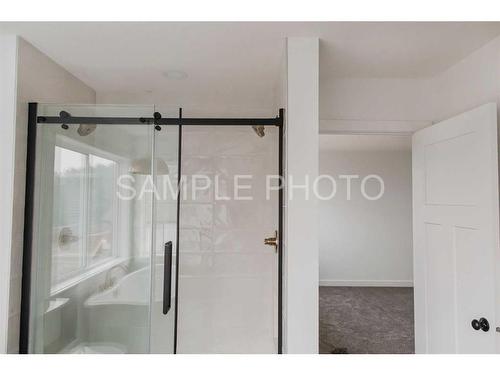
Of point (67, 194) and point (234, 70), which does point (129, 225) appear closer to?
point (67, 194)

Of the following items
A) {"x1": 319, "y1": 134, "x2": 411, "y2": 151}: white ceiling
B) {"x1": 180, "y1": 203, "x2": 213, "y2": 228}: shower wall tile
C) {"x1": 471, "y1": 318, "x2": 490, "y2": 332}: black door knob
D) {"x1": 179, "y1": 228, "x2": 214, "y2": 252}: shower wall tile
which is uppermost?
{"x1": 319, "y1": 134, "x2": 411, "y2": 151}: white ceiling

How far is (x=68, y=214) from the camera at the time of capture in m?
1.81

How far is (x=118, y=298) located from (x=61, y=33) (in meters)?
1.43

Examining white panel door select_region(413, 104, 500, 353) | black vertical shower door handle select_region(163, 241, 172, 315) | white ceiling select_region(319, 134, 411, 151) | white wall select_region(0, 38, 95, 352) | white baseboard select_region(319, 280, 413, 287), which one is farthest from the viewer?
white baseboard select_region(319, 280, 413, 287)

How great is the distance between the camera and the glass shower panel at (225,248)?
2523mm

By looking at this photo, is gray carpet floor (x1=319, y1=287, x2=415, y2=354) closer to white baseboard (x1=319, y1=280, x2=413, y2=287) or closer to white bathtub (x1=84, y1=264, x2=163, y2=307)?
white baseboard (x1=319, y1=280, x2=413, y2=287)

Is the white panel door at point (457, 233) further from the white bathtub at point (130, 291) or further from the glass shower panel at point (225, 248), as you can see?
the white bathtub at point (130, 291)

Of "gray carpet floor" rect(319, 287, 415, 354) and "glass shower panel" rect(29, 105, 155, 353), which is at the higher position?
"glass shower panel" rect(29, 105, 155, 353)

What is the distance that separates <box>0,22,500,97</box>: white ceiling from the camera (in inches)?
63.1

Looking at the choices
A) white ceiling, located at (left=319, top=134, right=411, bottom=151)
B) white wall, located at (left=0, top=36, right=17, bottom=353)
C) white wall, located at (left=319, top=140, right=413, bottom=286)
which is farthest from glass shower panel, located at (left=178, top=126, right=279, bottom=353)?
white wall, located at (left=319, top=140, right=413, bottom=286)

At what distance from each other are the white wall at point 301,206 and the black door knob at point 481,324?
0.83 meters

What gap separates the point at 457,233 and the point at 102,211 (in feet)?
Answer: 6.48

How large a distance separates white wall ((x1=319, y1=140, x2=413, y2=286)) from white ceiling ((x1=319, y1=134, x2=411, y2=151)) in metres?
0.18

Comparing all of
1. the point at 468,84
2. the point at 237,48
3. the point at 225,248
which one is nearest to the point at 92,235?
the point at 225,248
